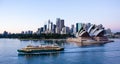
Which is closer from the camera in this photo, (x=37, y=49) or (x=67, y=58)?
(x=67, y=58)

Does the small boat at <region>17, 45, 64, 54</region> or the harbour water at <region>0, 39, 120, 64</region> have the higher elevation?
the small boat at <region>17, 45, 64, 54</region>

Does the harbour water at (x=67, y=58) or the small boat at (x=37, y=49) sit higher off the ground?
the small boat at (x=37, y=49)

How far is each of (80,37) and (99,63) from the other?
34015 millimetres

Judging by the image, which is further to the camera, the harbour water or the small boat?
the small boat

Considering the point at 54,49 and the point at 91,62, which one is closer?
the point at 91,62

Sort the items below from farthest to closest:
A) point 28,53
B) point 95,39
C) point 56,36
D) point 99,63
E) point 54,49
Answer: point 56,36
point 95,39
point 54,49
point 28,53
point 99,63

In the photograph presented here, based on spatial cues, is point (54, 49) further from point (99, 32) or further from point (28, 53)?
point (99, 32)

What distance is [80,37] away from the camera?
164 ft

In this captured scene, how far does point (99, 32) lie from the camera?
50.7 metres

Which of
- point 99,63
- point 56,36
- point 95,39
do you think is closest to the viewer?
point 99,63

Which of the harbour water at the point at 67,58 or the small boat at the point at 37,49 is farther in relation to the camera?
the small boat at the point at 37,49

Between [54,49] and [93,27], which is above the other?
[93,27]

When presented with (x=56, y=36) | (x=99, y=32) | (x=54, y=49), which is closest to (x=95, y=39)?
(x=99, y=32)

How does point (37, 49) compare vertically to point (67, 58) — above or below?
above
